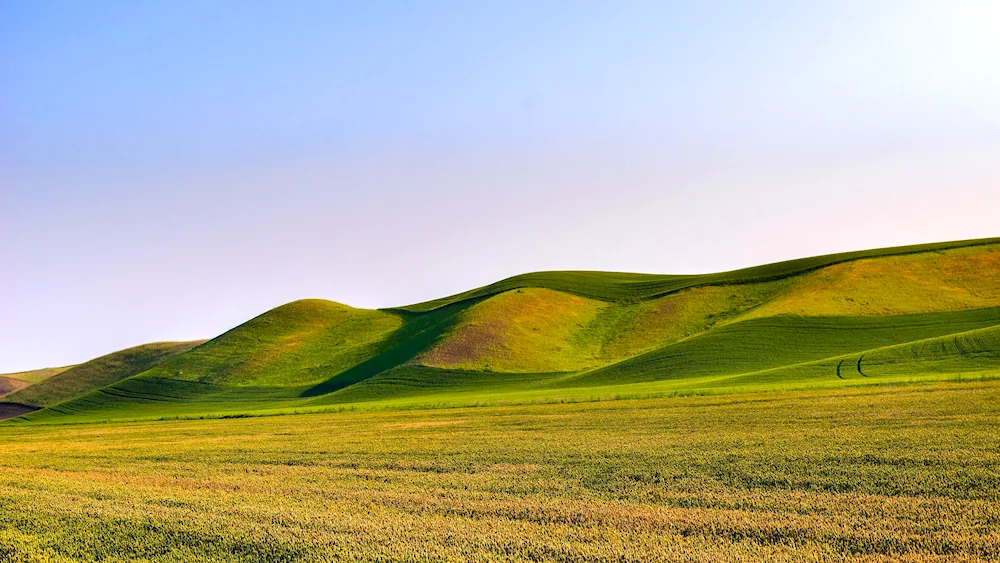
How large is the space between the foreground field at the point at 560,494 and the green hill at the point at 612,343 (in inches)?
739

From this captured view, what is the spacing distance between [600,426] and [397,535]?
1610cm

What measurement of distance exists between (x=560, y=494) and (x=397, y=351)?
7376 centimetres

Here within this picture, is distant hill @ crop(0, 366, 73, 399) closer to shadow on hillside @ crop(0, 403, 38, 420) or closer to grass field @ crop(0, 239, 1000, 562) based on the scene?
shadow on hillside @ crop(0, 403, 38, 420)

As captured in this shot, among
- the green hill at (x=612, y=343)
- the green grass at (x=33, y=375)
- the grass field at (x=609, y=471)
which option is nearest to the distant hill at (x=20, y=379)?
the green grass at (x=33, y=375)

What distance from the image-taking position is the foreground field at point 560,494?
10.4 meters

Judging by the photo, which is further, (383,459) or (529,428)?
(529,428)

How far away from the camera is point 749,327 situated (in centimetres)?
6744

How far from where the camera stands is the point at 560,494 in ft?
46.6

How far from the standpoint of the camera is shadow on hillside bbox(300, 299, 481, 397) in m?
79.8

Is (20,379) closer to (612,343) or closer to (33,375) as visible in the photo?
(33,375)

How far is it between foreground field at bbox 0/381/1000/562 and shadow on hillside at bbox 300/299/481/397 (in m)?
53.5

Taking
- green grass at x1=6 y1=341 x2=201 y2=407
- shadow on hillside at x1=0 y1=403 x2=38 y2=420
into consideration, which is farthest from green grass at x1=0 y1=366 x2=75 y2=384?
shadow on hillside at x1=0 y1=403 x2=38 y2=420

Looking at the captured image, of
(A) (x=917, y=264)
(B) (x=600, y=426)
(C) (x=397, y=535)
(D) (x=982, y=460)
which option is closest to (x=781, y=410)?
(B) (x=600, y=426)

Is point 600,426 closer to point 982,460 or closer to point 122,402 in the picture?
point 982,460
